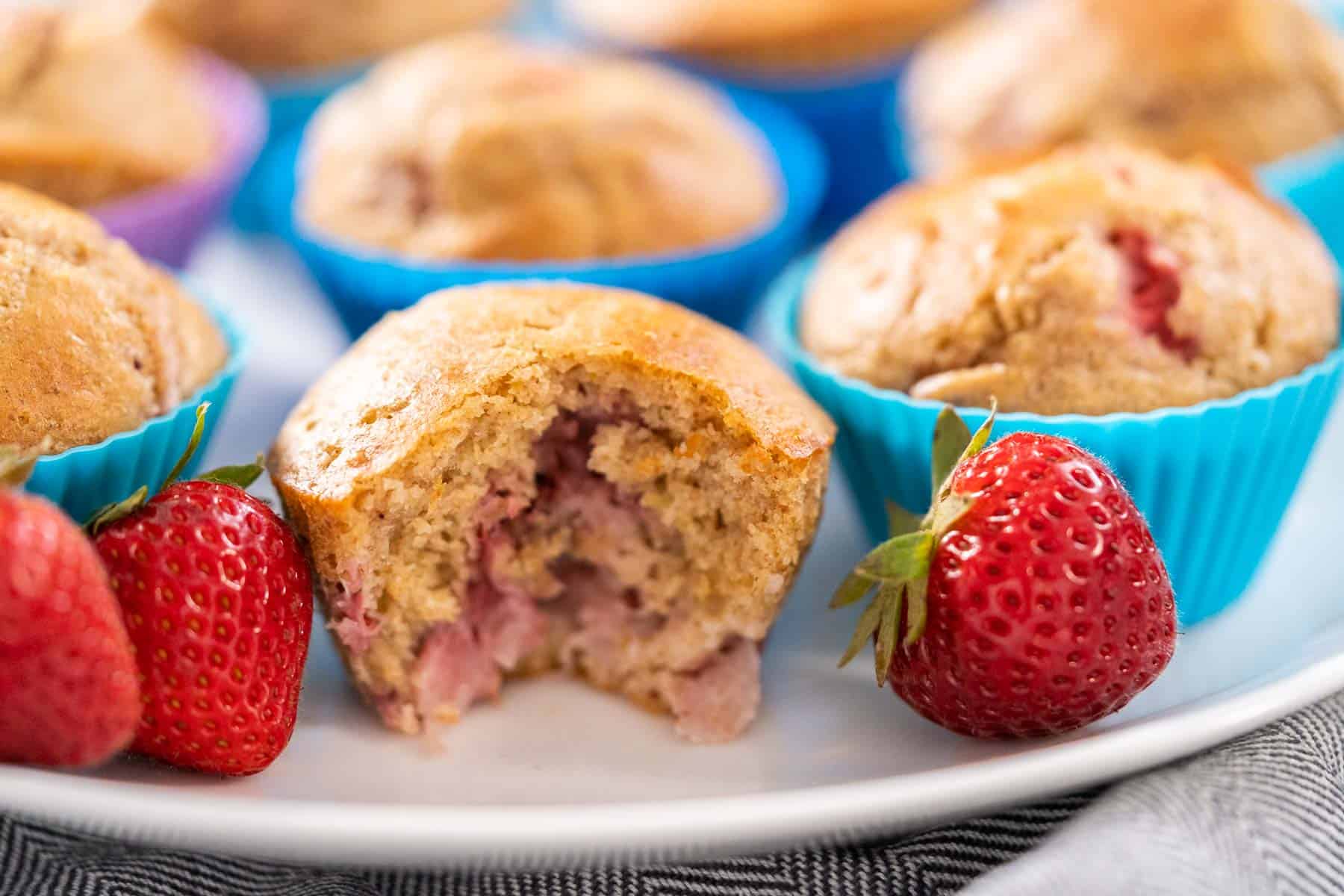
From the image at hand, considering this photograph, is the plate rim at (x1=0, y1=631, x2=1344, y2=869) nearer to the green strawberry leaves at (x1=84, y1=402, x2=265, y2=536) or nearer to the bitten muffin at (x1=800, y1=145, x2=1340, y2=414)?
the green strawberry leaves at (x1=84, y1=402, x2=265, y2=536)

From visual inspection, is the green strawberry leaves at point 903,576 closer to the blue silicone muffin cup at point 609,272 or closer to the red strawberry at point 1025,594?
the red strawberry at point 1025,594

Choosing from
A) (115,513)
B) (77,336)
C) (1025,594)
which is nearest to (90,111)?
(77,336)

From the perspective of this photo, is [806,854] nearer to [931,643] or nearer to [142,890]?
[931,643]

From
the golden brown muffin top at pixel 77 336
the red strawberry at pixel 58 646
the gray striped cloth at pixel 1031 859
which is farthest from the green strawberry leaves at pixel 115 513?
the gray striped cloth at pixel 1031 859

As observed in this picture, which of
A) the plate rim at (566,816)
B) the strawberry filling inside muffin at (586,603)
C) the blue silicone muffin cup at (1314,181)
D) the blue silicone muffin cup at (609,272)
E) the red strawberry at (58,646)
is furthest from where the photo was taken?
the blue silicone muffin cup at (1314,181)

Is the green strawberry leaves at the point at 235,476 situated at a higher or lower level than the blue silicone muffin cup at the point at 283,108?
higher

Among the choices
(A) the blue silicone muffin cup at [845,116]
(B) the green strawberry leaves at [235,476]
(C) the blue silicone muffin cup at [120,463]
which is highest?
(B) the green strawberry leaves at [235,476]
